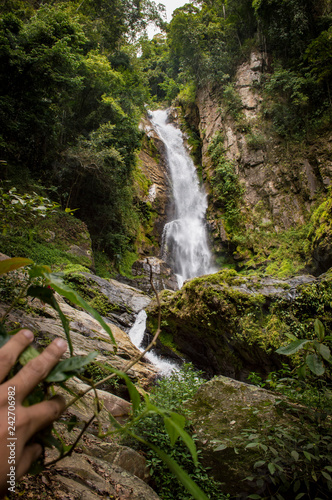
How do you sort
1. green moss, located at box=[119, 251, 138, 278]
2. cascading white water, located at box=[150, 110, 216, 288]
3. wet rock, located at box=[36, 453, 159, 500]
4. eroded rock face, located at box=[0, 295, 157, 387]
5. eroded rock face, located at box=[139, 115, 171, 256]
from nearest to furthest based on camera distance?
1. wet rock, located at box=[36, 453, 159, 500]
2. eroded rock face, located at box=[0, 295, 157, 387]
3. green moss, located at box=[119, 251, 138, 278]
4. cascading white water, located at box=[150, 110, 216, 288]
5. eroded rock face, located at box=[139, 115, 171, 256]

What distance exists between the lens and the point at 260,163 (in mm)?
14914

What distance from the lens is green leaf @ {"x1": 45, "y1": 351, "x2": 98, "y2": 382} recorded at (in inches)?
19.6

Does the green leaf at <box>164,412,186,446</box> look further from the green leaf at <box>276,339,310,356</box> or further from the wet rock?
the wet rock

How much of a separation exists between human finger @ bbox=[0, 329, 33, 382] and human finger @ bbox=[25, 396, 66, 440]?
88 millimetres

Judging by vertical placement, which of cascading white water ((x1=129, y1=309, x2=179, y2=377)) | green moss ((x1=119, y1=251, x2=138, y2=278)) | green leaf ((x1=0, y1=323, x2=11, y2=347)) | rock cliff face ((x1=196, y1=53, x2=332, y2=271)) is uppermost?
rock cliff face ((x1=196, y1=53, x2=332, y2=271))

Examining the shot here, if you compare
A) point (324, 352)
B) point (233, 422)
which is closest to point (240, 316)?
point (233, 422)

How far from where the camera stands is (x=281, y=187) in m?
13.7

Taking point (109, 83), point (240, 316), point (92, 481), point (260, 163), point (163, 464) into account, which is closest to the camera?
point (92, 481)

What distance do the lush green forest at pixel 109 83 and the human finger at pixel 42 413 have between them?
543 cm

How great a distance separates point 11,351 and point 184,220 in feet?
57.3

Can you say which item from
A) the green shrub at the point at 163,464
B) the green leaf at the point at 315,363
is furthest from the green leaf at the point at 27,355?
the green shrub at the point at 163,464

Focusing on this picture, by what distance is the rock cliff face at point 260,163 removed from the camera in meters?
12.4

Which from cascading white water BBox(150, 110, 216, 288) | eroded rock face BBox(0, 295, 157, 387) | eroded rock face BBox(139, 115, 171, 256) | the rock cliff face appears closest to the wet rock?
eroded rock face BBox(0, 295, 157, 387)

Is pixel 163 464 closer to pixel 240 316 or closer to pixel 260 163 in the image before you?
pixel 240 316
